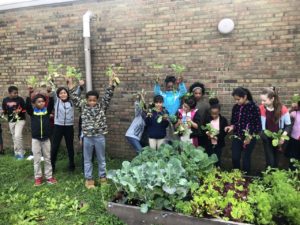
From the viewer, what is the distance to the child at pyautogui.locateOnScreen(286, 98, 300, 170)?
4.92 m

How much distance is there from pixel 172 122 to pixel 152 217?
6.15 ft

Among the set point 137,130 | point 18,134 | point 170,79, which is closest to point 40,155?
point 137,130

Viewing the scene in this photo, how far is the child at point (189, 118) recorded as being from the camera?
523cm

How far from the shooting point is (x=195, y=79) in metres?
5.86

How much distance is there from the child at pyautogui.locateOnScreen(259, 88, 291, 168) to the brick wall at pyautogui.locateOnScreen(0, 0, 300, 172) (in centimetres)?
43

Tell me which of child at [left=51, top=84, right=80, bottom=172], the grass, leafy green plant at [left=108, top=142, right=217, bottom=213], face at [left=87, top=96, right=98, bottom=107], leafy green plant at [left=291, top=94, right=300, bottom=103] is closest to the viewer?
leafy green plant at [left=108, top=142, right=217, bottom=213]

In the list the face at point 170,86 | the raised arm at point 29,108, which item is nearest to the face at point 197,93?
the face at point 170,86

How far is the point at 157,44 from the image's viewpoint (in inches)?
238

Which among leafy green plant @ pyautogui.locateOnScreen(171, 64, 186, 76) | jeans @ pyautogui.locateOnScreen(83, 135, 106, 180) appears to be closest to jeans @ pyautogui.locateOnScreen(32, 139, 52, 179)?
jeans @ pyautogui.locateOnScreen(83, 135, 106, 180)

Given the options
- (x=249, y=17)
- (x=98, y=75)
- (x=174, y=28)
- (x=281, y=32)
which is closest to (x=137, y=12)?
(x=174, y=28)

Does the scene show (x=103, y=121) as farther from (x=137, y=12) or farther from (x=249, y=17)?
(x=249, y=17)

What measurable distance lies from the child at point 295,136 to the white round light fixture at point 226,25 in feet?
5.41

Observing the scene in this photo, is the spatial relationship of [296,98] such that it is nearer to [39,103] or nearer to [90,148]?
[90,148]

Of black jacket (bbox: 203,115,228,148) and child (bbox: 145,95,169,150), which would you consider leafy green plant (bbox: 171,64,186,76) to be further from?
black jacket (bbox: 203,115,228,148)
